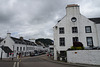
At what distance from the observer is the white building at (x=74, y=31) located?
70.7ft

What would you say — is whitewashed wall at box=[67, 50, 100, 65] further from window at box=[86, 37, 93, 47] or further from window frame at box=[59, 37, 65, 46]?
window at box=[86, 37, 93, 47]

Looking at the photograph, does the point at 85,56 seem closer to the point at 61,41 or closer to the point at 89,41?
the point at 89,41

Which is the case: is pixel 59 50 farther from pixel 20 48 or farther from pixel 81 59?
pixel 20 48

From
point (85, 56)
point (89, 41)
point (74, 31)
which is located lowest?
point (85, 56)

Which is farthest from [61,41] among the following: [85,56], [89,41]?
[85,56]

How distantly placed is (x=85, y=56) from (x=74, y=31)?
8.80 m

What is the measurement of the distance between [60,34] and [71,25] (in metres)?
3.44

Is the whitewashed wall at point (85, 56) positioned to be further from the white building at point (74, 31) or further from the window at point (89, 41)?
the window at point (89, 41)

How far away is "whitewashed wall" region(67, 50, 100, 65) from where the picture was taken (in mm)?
13789

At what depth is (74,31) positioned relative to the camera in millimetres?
22391

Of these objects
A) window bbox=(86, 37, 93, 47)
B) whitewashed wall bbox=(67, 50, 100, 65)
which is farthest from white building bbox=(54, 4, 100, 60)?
whitewashed wall bbox=(67, 50, 100, 65)

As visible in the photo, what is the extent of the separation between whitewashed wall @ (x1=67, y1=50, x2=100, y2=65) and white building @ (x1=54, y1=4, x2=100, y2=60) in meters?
6.05

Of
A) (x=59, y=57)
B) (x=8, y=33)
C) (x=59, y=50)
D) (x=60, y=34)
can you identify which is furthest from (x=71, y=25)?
(x=8, y=33)

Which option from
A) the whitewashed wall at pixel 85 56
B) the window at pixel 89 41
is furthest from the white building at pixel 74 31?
the whitewashed wall at pixel 85 56
